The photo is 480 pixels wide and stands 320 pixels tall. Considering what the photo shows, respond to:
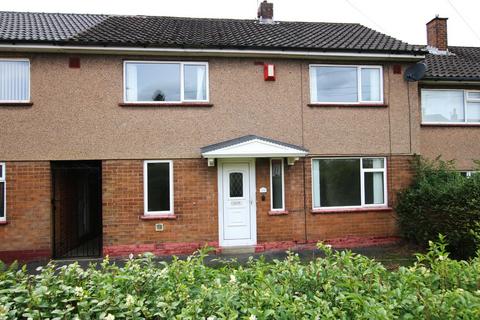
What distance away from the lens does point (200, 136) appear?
910cm

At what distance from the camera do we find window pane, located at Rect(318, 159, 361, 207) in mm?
9656

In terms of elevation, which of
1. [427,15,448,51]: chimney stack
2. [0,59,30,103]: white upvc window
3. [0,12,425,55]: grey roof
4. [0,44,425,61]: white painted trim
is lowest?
[0,59,30,103]: white upvc window

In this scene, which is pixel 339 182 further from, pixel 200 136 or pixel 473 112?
pixel 473 112

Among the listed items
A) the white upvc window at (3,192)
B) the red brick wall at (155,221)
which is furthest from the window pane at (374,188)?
the white upvc window at (3,192)

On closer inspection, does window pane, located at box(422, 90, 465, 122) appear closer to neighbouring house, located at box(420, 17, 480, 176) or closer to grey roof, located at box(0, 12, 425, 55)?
neighbouring house, located at box(420, 17, 480, 176)

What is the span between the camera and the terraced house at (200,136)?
28.2ft

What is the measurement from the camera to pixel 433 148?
1083cm

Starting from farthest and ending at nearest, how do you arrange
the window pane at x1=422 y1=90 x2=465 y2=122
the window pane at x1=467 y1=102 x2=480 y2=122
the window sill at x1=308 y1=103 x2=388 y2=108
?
the window pane at x1=467 y1=102 x2=480 y2=122
the window pane at x1=422 y1=90 x2=465 y2=122
the window sill at x1=308 y1=103 x2=388 y2=108

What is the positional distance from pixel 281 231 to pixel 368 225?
7.67 feet

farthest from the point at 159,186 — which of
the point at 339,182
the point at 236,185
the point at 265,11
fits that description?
the point at 265,11

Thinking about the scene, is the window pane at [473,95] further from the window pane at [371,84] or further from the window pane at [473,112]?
the window pane at [371,84]

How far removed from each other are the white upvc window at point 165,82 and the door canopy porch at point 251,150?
1.38 meters

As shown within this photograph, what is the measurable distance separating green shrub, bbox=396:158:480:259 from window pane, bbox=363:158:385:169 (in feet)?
2.91

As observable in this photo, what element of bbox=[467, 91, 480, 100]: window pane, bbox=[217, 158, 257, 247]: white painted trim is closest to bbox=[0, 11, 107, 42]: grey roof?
bbox=[217, 158, 257, 247]: white painted trim
